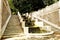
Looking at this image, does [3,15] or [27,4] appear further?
[27,4]

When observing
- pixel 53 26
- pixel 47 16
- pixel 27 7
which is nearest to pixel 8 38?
pixel 53 26

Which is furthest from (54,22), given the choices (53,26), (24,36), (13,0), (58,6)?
(13,0)

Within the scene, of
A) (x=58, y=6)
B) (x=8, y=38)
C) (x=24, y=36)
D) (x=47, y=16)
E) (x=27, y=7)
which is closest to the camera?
(x=8, y=38)

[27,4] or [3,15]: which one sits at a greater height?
[27,4]

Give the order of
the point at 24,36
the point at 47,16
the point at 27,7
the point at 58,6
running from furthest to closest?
the point at 27,7 → the point at 47,16 → the point at 58,6 → the point at 24,36

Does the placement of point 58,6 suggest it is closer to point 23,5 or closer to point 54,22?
point 54,22

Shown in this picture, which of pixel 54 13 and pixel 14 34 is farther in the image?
pixel 54 13

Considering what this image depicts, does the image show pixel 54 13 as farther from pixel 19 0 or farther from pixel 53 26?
pixel 19 0

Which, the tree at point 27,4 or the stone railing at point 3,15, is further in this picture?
the tree at point 27,4

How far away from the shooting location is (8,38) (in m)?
9.16

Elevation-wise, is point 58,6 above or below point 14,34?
above

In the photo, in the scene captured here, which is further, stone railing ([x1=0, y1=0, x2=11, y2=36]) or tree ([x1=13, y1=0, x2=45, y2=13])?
tree ([x1=13, y1=0, x2=45, y2=13])

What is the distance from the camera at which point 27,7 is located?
23594 mm

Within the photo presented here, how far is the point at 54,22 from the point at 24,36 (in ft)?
14.4
